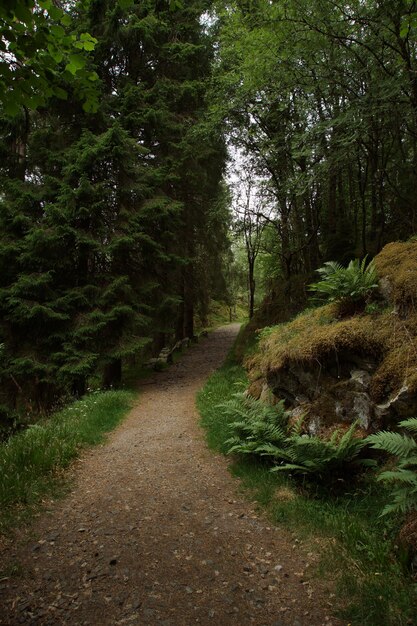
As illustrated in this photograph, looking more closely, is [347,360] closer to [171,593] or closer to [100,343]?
[171,593]

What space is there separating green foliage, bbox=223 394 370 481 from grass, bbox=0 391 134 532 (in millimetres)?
2890

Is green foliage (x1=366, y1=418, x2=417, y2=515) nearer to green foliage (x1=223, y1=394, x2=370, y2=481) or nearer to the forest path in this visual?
green foliage (x1=223, y1=394, x2=370, y2=481)

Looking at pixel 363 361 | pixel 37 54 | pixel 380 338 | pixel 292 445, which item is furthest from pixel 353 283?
pixel 37 54

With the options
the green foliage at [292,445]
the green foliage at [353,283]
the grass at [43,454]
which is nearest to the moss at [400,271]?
the green foliage at [353,283]

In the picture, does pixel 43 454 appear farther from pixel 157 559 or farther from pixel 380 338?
pixel 380 338

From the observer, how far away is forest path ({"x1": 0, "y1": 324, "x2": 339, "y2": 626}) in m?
3.10

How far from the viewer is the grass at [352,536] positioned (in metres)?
2.84

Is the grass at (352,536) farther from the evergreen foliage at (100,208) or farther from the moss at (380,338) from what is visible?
the evergreen foliage at (100,208)

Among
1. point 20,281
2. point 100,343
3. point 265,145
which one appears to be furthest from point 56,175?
point 265,145

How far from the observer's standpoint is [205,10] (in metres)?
15.1

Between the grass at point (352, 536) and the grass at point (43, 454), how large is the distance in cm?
286

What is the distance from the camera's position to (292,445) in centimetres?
503

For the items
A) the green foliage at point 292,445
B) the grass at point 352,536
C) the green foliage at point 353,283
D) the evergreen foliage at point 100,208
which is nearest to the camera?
the grass at point 352,536

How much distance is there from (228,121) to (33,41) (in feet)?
40.3
